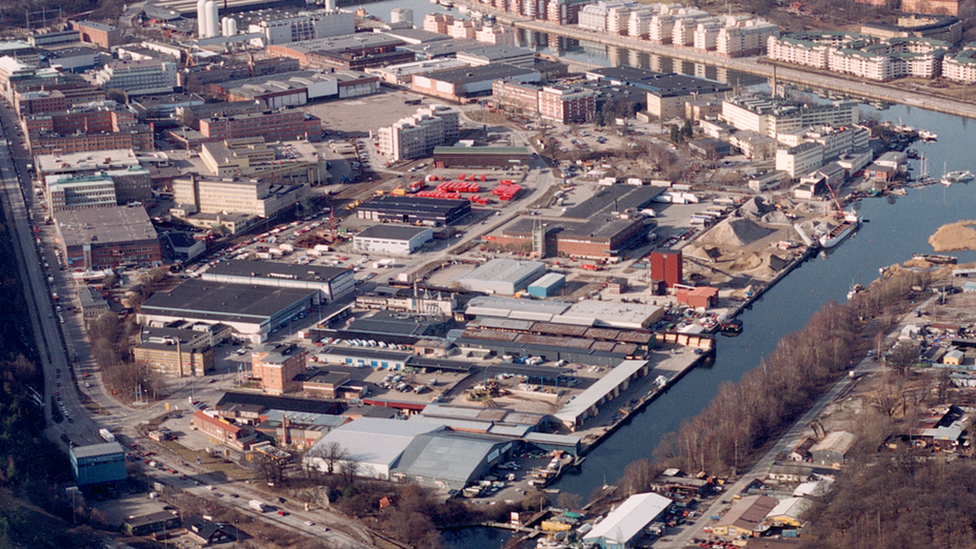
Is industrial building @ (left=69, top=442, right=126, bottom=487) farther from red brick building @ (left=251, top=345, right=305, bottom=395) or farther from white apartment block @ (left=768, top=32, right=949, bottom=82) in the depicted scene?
white apartment block @ (left=768, top=32, right=949, bottom=82)

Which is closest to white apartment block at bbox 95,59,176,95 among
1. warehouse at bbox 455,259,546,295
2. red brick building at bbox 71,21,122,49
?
red brick building at bbox 71,21,122,49

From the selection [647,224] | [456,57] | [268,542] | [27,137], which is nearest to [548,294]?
[647,224]

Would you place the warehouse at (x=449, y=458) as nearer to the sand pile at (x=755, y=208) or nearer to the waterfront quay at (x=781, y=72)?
the sand pile at (x=755, y=208)

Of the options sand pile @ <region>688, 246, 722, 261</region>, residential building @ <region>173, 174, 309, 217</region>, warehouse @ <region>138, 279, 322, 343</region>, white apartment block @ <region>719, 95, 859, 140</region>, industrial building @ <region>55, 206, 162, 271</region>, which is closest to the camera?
warehouse @ <region>138, 279, 322, 343</region>

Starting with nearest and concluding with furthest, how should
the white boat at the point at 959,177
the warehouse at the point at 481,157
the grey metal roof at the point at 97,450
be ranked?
the grey metal roof at the point at 97,450, the white boat at the point at 959,177, the warehouse at the point at 481,157

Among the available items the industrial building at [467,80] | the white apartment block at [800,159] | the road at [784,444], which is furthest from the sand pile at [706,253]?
the industrial building at [467,80]

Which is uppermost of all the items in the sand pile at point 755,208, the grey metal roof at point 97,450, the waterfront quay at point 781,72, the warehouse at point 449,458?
the waterfront quay at point 781,72

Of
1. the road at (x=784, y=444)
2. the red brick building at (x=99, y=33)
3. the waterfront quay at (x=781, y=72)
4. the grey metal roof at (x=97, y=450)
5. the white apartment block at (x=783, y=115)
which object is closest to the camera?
the road at (x=784, y=444)

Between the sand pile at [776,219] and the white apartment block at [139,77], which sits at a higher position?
the white apartment block at [139,77]
